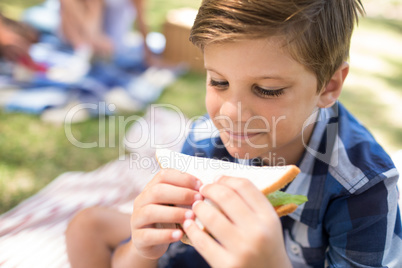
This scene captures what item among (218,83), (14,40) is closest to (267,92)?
(218,83)

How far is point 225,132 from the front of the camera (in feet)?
4.33

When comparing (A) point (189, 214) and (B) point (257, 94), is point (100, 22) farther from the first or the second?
(A) point (189, 214)

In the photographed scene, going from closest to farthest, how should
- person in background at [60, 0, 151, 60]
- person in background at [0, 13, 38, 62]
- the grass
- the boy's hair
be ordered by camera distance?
the boy's hair → the grass → person in background at [0, 13, 38, 62] → person in background at [60, 0, 151, 60]

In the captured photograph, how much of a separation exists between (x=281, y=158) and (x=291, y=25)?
20.1 inches

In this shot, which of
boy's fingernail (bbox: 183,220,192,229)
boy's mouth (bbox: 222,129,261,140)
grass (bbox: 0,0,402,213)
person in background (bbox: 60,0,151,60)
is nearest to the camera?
boy's fingernail (bbox: 183,220,192,229)

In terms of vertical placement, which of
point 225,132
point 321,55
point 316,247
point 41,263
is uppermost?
point 321,55

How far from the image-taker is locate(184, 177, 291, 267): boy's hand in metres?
0.86

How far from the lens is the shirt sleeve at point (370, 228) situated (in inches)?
47.6

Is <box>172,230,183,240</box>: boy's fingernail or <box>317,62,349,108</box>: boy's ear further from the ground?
<box>317,62,349,108</box>: boy's ear

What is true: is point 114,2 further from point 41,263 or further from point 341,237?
point 341,237

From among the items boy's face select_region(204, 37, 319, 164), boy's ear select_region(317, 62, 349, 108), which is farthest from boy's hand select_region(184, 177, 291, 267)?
boy's ear select_region(317, 62, 349, 108)

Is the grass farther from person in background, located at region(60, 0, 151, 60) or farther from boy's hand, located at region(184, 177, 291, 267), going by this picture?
boy's hand, located at region(184, 177, 291, 267)

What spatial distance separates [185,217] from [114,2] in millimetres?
3854

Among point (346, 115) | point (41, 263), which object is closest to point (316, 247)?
point (346, 115)
